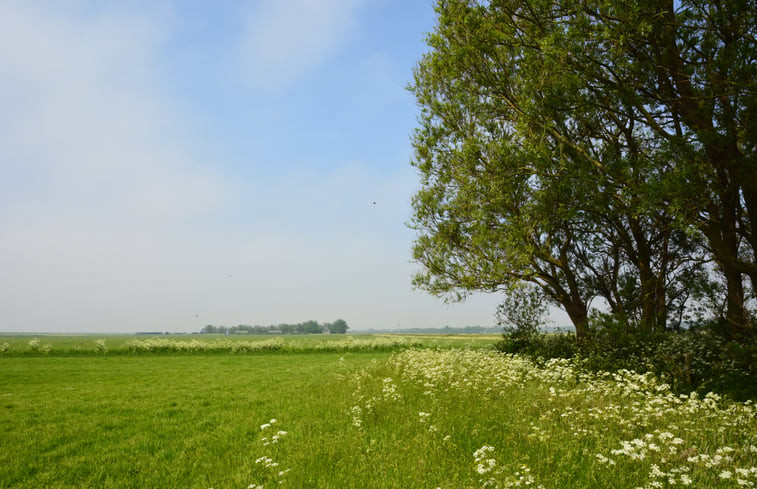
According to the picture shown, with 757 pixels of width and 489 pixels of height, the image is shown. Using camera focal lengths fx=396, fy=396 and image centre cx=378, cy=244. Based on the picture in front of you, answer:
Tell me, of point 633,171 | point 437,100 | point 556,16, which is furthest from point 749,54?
point 437,100

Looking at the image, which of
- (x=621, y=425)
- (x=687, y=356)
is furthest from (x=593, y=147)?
(x=621, y=425)

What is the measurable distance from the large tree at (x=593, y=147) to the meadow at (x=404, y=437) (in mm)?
4832

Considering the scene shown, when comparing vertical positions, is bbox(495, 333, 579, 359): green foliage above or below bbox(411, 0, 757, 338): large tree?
Answer: below

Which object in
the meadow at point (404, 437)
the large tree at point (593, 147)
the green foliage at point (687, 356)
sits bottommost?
the meadow at point (404, 437)

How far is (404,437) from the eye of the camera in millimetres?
7828

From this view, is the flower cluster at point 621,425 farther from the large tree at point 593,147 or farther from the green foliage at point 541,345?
the green foliage at point 541,345

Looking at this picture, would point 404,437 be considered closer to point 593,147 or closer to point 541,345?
point 593,147

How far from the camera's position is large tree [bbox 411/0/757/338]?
32.1 feet

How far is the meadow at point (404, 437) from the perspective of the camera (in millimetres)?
5871

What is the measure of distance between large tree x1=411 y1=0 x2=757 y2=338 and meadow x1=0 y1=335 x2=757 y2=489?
190 inches

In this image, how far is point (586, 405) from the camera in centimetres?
891

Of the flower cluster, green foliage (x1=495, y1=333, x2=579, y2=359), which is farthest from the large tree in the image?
the flower cluster

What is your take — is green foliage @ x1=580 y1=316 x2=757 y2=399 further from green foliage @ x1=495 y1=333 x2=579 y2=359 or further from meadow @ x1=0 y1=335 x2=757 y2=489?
green foliage @ x1=495 y1=333 x2=579 y2=359

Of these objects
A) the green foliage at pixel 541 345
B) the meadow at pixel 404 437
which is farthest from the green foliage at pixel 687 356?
the green foliage at pixel 541 345
